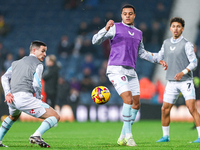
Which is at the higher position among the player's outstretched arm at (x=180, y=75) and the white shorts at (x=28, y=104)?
the player's outstretched arm at (x=180, y=75)

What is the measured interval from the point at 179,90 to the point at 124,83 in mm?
1362

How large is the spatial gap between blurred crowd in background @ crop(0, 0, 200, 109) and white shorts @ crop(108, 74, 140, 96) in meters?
10.8

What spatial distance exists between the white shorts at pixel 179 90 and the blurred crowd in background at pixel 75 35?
1043cm

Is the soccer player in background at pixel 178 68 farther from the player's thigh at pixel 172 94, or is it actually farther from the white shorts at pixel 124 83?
the white shorts at pixel 124 83

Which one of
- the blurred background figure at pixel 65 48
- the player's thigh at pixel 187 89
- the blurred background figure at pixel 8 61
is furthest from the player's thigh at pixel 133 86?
the blurred background figure at pixel 65 48

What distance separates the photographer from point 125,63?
6406 millimetres

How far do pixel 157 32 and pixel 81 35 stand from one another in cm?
426

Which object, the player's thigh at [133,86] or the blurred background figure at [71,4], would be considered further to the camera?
the blurred background figure at [71,4]

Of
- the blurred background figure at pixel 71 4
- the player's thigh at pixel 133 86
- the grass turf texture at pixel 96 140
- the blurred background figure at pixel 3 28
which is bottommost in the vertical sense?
the grass turf texture at pixel 96 140

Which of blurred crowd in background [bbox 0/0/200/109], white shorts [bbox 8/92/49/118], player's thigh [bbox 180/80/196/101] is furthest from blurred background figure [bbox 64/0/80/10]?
white shorts [bbox 8/92/49/118]

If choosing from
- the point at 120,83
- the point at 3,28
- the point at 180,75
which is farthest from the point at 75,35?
the point at 120,83

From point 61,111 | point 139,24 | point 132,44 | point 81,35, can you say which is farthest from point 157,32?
point 132,44

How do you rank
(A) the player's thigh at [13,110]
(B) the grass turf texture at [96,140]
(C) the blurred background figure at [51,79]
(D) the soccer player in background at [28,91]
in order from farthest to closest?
(C) the blurred background figure at [51,79], (B) the grass turf texture at [96,140], (A) the player's thigh at [13,110], (D) the soccer player in background at [28,91]

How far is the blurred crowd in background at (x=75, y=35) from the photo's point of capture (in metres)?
18.0
